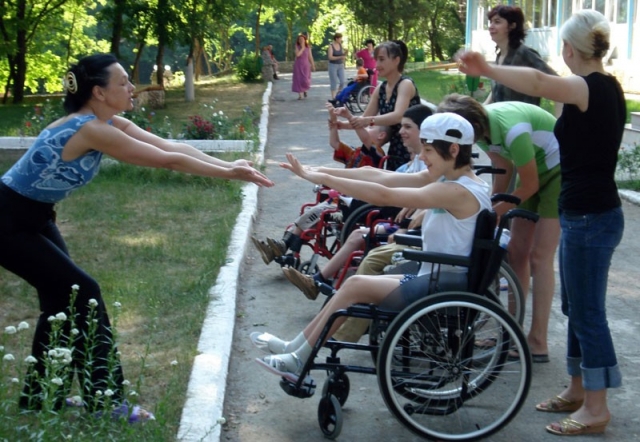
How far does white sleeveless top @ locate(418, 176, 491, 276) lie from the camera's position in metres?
4.28

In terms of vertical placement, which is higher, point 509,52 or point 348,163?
point 509,52

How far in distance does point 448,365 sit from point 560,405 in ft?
2.37

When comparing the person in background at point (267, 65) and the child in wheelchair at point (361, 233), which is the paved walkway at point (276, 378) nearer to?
the child in wheelchair at point (361, 233)

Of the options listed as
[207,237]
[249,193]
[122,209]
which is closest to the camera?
[207,237]

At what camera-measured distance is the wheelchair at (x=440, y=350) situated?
4109 mm

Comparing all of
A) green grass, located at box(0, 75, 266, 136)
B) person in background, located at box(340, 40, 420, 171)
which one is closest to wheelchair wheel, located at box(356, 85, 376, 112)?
green grass, located at box(0, 75, 266, 136)

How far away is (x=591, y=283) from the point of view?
4.14 metres

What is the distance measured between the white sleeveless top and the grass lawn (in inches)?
53.8

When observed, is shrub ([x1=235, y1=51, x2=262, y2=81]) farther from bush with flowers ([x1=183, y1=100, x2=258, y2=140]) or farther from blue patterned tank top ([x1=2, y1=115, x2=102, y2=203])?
blue patterned tank top ([x1=2, y1=115, x2=102, y2=203])

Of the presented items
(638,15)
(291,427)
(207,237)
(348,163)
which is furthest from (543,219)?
(638,15)

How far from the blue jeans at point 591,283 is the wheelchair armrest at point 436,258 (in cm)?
48

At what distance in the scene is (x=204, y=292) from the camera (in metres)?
6.34

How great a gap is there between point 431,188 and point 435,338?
0.69 meters

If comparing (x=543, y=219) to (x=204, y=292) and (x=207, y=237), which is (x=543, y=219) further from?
(x=207, y=237)
